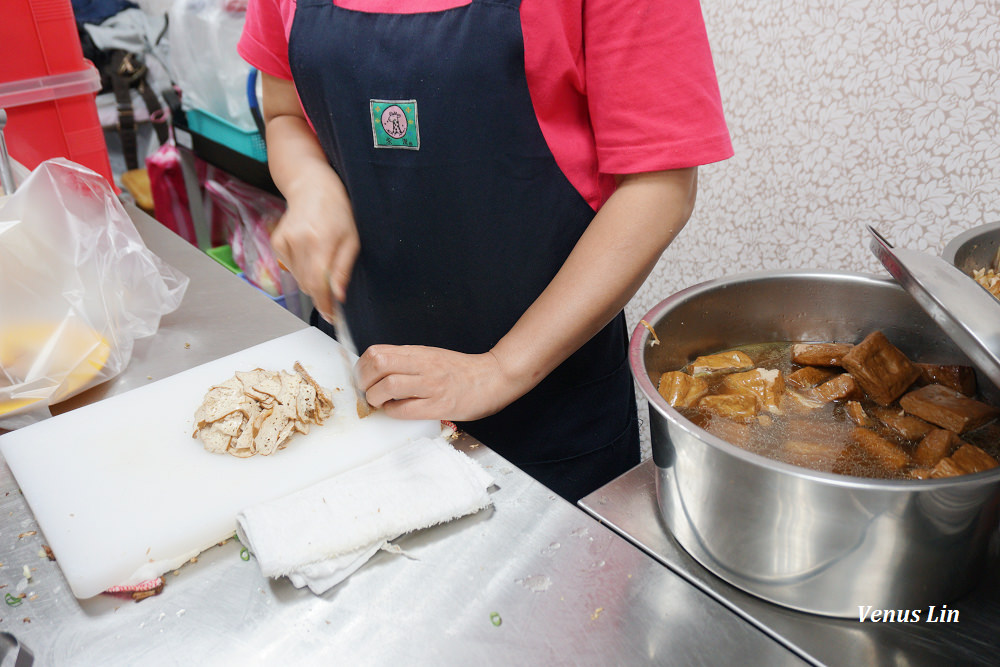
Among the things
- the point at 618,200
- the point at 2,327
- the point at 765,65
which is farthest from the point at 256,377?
the point at 765,65

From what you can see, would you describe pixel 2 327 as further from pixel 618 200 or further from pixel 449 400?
pixel 618 200

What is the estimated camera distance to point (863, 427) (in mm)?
775

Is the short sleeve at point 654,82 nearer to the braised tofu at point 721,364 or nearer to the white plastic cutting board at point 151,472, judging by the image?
the braised tofu at point 721,364

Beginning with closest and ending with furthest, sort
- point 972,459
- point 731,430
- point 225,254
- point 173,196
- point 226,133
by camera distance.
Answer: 1. point 972,459
2. point 731,430
3. point 226,133
4. point 225,254
5. point 173,196

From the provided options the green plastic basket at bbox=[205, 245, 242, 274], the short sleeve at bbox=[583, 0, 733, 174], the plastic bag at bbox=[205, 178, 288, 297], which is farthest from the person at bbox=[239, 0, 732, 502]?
the green plastic basket at bbox=[205, 245, 242, 274]

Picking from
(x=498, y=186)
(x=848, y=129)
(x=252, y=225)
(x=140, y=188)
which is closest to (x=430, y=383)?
(x=498, y=186)

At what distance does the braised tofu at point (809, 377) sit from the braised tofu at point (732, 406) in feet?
0.26

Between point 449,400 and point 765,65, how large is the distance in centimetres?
119

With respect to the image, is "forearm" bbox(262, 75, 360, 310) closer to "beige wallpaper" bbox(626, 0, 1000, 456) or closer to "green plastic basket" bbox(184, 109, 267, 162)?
"beige wallpaper" bbox(626, 0, 1000, 456)

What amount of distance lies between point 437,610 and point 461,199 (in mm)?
568

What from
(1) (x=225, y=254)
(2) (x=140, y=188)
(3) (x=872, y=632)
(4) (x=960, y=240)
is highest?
(4) (x=960, y=240)

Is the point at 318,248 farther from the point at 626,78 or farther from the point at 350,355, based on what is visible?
the point at 626,78

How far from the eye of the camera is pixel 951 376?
813mm

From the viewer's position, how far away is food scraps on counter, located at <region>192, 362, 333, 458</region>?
0.90 meters
